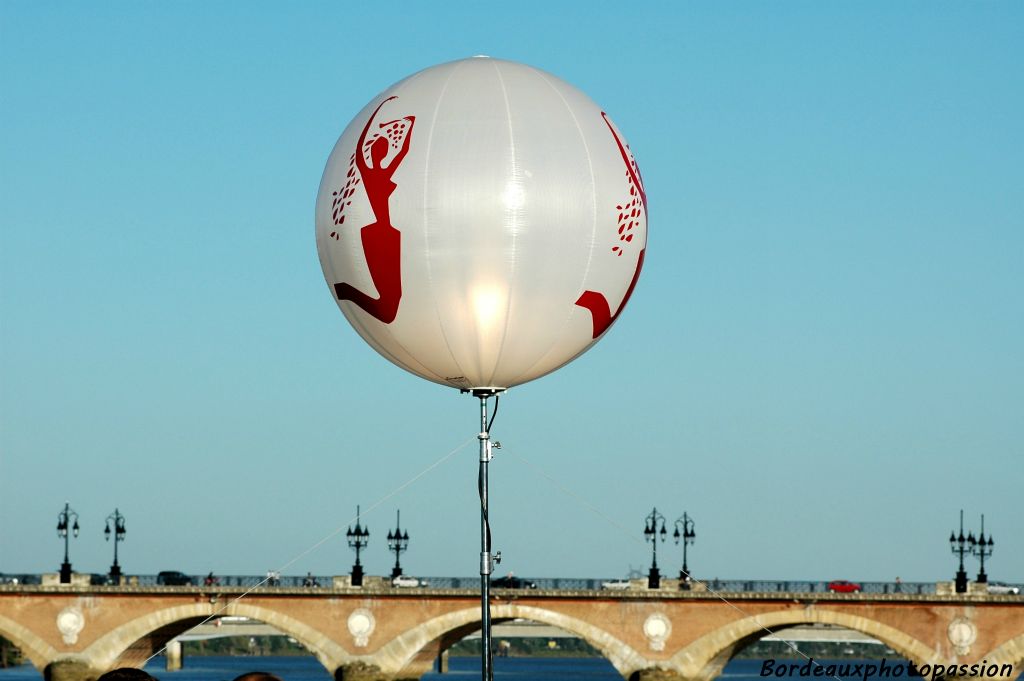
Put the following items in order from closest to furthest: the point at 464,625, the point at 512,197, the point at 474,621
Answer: the point at 512,197, the point at 464,625, the point at 474,621

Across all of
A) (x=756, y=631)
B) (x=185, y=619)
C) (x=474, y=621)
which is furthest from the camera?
(x=185, y=619)

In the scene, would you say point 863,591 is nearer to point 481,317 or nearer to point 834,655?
point 481,317

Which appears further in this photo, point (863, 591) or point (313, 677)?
point (313, 677)

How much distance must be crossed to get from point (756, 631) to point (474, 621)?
7.98m

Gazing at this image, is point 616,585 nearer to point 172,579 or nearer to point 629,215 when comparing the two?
point 172,579

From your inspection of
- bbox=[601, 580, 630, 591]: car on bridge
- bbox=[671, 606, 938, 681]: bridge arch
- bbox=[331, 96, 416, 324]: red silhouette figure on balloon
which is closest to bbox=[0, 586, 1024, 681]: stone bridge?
bbox=[671, 606, 938, 681]: bridge arch

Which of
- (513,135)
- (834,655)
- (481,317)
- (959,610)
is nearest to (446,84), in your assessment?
(513,135)

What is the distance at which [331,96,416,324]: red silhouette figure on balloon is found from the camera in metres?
14.5

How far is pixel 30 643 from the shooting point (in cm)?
5388

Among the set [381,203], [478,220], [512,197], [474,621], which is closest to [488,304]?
[478,220]

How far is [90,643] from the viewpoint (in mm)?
53625

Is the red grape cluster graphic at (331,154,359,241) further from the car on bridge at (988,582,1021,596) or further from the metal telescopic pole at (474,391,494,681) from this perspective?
the car on bridge at (988,582,1021,596)

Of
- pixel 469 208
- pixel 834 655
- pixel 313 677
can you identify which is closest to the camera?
pixel 469 208

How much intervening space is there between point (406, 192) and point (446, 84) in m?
1.01
